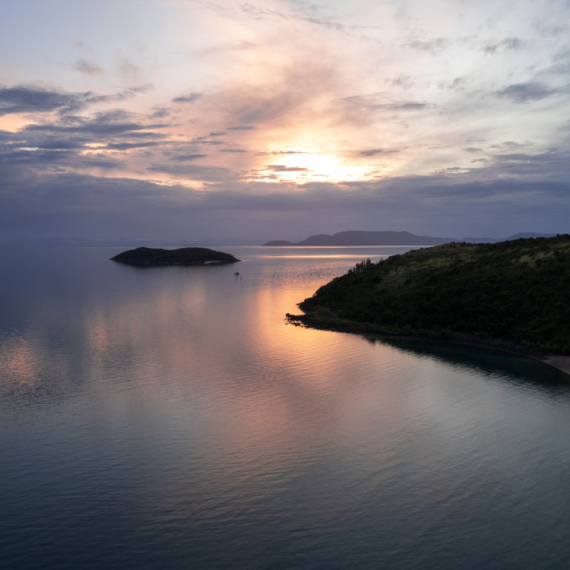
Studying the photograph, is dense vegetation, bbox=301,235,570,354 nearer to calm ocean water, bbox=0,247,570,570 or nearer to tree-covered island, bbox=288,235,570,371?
tree-covered island, bbox=288,235,570,371

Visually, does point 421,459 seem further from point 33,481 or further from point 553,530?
point 33,481

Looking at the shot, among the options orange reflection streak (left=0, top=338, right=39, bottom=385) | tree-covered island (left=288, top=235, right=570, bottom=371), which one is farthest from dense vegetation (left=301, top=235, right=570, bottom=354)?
orange reflection streak (left=0, top=338, right=39, bottom=385)

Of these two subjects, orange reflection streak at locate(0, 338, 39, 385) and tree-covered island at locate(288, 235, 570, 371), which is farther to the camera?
tree-covered island at locate(288, 235, 570, 371)

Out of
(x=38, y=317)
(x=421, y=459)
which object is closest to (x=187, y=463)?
(x=421, y=459)

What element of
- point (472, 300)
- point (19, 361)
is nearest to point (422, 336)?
point (472, 300)

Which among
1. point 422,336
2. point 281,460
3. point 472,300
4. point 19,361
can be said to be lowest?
point 281,460

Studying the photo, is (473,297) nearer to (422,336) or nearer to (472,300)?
(472,300)
